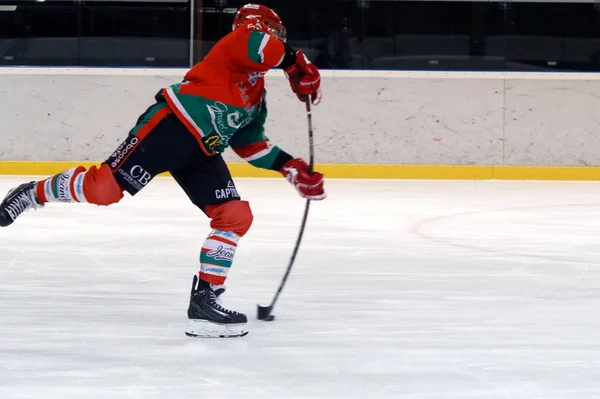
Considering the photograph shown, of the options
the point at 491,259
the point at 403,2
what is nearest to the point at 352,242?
the point at 491,259

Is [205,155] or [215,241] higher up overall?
[205,155]

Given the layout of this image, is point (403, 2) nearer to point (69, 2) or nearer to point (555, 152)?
Answer: point (555, 152)

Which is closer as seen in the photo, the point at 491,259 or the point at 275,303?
the point at 275,303

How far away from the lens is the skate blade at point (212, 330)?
308 cm

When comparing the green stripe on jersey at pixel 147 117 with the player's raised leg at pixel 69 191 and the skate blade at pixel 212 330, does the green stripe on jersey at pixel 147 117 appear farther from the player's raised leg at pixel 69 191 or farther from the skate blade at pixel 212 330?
the skate blade at pixel 212 330

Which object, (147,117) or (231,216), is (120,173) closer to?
(147,117)

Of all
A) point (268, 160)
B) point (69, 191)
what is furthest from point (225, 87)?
point (69, 191)

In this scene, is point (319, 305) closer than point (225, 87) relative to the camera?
No

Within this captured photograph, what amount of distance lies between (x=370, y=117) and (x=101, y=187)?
5.85 m

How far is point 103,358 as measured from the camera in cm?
278

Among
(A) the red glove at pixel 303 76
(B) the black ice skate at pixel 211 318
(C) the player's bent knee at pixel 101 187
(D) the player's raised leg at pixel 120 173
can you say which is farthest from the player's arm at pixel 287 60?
(B) the black ice skate at pixel 211 318

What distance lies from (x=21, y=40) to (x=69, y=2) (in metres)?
0.49

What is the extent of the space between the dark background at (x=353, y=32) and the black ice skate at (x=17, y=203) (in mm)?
5848

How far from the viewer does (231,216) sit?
10.2 ft
